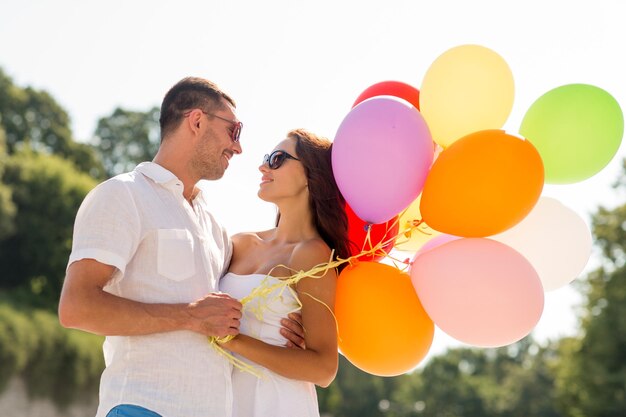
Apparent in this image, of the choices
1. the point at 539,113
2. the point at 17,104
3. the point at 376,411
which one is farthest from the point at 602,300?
the point at 376,411

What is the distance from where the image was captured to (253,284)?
13.8 ft

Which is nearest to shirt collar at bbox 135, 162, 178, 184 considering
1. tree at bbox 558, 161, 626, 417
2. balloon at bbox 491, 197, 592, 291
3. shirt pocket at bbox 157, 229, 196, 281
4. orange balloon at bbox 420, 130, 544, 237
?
shirt pocket at bbox 157, 229, 196, 281

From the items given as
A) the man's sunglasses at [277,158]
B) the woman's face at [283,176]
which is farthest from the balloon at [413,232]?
the man's sunglasses at [277,158]

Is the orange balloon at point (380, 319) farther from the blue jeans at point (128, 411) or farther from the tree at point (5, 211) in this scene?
the tree at point (5, 211)

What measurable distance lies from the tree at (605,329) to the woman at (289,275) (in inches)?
959

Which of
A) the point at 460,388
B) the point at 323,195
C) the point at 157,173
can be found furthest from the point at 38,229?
the point at 460,388

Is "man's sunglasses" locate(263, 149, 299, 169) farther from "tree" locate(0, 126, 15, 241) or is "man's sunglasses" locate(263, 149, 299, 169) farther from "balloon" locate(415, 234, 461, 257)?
"tree" locate(0, 126, 15, 241)

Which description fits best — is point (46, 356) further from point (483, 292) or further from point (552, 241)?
point (483, 292)

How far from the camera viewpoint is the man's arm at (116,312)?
11.3 feet

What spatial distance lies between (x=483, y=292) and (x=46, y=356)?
28.4m

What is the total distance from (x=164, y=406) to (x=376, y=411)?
210 ft

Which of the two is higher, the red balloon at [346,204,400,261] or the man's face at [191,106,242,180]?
the man's face at [191,106,242,180]

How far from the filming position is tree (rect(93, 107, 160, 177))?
45.9 metres

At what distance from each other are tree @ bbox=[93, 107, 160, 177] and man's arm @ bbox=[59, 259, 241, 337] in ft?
141
